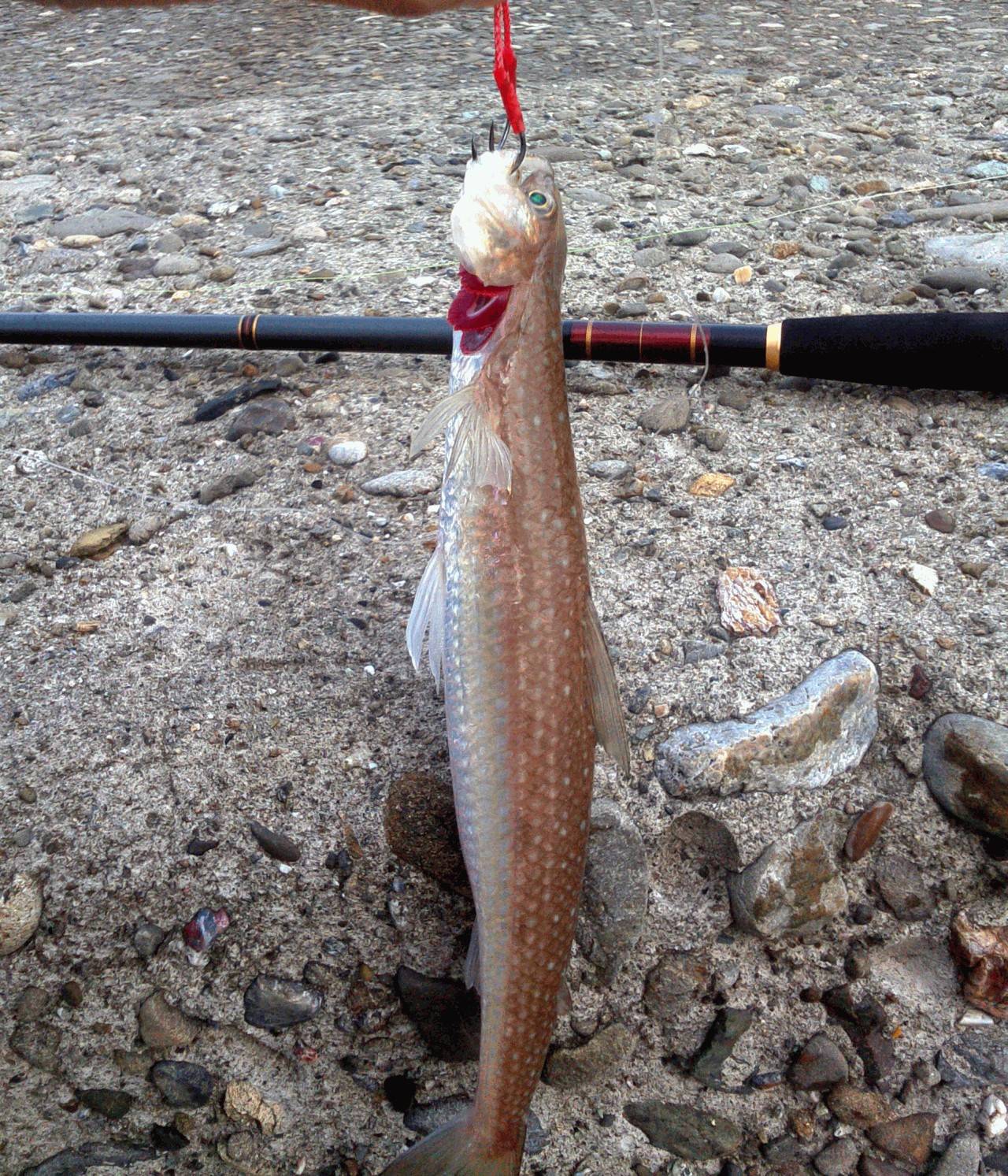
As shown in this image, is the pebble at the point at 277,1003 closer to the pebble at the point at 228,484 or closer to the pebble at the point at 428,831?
the pebble at the point at 428,831

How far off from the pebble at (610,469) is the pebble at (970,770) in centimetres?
95

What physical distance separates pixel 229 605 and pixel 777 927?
135cm

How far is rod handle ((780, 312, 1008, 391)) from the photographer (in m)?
2.73

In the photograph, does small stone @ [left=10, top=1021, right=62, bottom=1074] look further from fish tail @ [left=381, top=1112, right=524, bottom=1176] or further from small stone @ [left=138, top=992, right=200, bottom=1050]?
fish tail @ [left=381, top=1112, right=524, bottom=1176]

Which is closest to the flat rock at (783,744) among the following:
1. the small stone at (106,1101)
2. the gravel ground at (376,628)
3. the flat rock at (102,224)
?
the gravel ground at (376,628)

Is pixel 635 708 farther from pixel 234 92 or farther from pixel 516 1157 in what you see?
pixel 234 92

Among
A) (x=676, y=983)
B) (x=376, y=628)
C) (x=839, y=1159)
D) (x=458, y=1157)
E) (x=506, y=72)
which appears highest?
(x=506, y=72)

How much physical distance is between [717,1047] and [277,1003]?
857mm

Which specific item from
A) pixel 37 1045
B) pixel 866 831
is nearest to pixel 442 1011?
pixel 37 1045

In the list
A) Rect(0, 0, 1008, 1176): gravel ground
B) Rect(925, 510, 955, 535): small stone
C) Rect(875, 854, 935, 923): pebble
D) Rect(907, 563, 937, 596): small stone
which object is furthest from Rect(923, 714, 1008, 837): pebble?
Rect(925, 510, 955, 535): small stone

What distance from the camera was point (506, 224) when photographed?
1.78 m

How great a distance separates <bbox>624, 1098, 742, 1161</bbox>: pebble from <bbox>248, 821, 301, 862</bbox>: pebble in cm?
81

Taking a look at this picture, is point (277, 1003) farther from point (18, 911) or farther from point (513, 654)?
point (513, 654)

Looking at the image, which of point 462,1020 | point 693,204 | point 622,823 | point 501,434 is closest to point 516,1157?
point 462,1020
